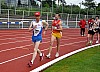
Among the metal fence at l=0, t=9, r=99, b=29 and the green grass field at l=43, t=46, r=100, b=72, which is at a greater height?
the metal fence at l=0, t=9, r=99, b=29

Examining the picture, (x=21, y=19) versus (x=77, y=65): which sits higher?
(x=21, y=19)

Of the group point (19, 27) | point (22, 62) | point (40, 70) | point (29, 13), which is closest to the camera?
point (40, 70)

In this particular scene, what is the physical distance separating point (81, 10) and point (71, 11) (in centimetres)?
253

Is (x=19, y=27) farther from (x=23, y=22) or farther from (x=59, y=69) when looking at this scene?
(x=59, y=69)

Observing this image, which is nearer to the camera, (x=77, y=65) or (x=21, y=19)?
(x=77, y=65)

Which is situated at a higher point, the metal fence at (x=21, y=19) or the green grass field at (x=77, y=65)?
the metal fence at (x=21, y=19)

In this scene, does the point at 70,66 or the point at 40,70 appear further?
the point at 70,66

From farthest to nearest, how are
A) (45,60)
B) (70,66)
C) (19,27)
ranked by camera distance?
(19,27)
(45,60)
(70,66)

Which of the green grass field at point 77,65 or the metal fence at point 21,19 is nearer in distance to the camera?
the green grass field at point 77,65

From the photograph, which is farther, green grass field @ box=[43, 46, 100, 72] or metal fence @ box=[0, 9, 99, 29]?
metal fence @ box=[0, 9, 99, 29]

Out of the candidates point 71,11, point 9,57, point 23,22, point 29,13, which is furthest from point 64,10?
point 9,57

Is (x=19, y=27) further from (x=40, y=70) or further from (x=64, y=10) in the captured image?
(x=40, y=70)

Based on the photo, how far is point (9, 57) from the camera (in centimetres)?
1191

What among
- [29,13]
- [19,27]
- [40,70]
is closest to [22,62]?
[40,70]
